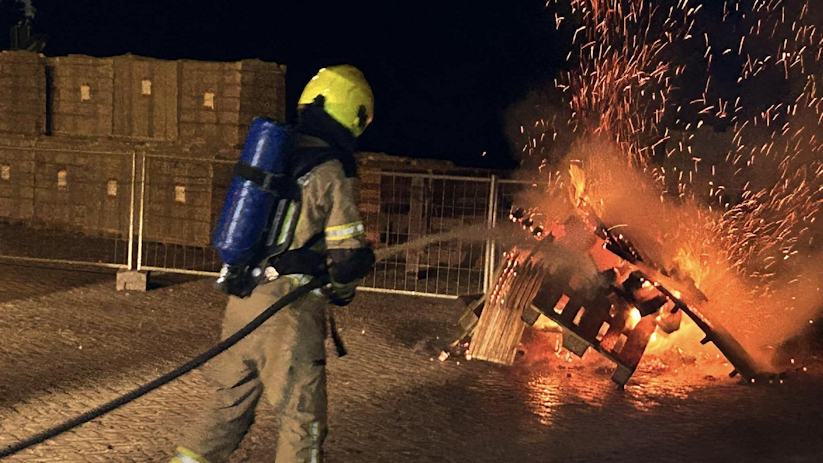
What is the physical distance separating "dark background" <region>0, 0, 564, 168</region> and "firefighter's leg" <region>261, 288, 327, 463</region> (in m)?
24.1

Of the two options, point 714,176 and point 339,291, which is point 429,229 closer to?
point 714,176

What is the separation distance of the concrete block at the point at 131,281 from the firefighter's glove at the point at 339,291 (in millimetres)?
6622

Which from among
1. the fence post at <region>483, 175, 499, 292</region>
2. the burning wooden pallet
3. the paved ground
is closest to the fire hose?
the paved ground

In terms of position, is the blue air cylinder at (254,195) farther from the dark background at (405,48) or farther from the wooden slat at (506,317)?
the dark background at (405,48)

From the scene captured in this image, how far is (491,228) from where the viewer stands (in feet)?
33.9

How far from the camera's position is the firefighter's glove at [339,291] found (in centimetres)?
409

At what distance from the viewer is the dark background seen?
95.6 ft

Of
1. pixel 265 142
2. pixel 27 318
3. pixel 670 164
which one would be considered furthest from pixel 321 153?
pixel 670 164

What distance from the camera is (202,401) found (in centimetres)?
613

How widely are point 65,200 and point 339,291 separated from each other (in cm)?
1231

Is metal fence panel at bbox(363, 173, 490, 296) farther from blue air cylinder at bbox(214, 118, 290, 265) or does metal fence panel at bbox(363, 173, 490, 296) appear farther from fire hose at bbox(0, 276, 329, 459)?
blue air cylinder at bbox(214, 118, 290, 265)

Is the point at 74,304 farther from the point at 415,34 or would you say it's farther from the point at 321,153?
the point at 415,34

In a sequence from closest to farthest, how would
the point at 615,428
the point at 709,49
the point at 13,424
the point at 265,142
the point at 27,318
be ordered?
the point at 265,142
the point at 13,424
the point at 615,428
the point at 27,318
the point at 709,49

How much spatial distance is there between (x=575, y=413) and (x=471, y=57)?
82.8ft
